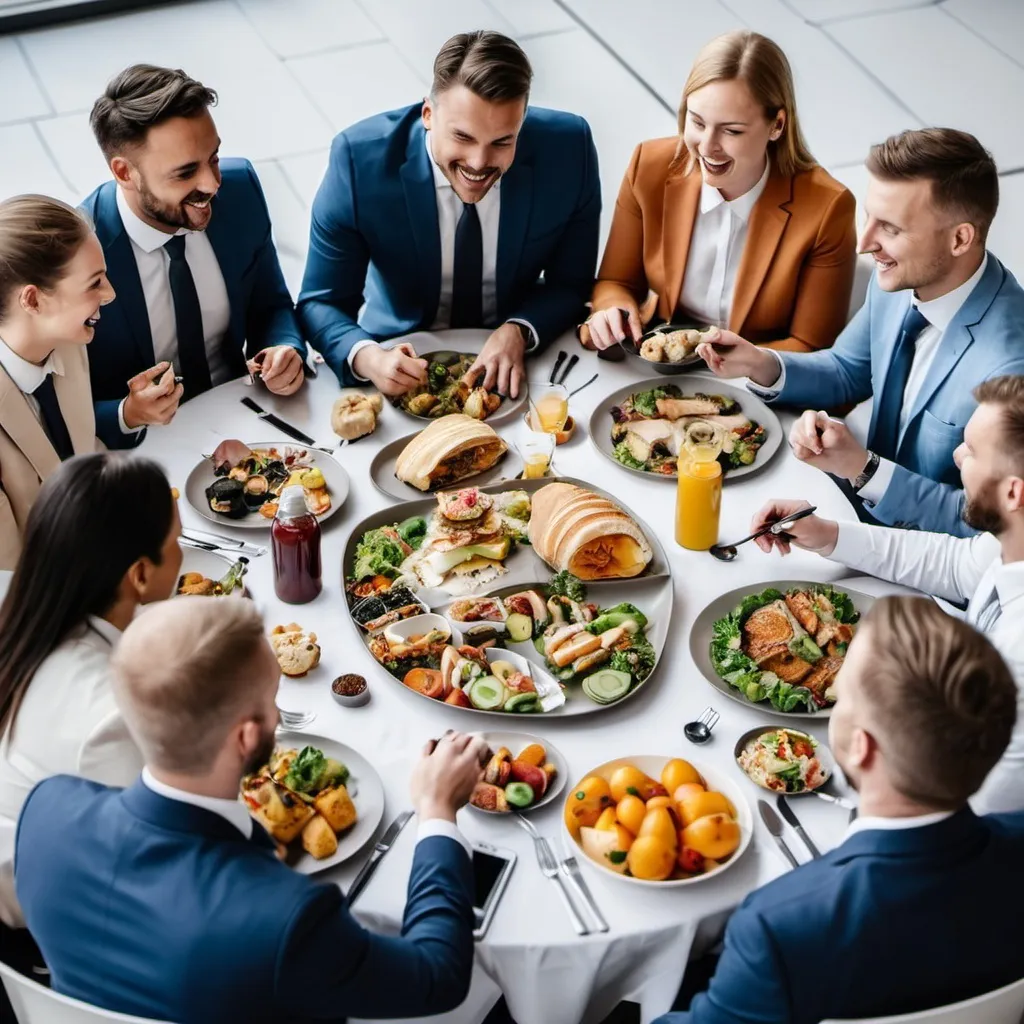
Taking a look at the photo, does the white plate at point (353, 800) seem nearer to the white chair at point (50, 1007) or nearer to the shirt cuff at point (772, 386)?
the white chair at point (50, 1007)

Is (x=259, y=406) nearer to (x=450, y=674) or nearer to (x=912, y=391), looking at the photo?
(x=450, y=674)

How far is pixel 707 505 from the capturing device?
272 centimetres

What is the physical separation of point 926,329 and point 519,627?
1.46m

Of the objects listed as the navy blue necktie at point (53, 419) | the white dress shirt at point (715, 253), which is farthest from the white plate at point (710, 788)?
the white dress shirt at point (715, 253)

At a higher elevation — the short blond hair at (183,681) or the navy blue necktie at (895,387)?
the short blond hair at (183,681)

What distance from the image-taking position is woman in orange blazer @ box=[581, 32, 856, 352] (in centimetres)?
342

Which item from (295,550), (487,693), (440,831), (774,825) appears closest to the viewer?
(440,831)

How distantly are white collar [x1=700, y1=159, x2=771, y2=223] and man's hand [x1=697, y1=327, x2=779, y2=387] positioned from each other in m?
0.56

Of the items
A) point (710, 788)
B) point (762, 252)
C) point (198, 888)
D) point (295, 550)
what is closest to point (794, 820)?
point (710, 788)

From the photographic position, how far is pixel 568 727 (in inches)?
92.4

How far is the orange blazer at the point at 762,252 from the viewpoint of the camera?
357 cm

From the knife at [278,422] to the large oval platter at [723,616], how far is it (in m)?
1.17

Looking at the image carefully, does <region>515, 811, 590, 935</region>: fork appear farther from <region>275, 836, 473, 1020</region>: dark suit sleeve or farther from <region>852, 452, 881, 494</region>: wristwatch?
<region>852, 452, 881, 494</region>: wristwatch

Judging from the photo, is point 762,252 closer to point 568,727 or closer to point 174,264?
point 174,264
